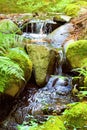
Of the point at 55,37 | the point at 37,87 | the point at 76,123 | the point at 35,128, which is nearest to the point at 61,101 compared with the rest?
the point at 37,87

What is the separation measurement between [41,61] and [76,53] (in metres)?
0.76

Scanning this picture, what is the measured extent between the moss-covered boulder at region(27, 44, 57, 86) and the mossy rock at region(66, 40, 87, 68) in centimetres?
35

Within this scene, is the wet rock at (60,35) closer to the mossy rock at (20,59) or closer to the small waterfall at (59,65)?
the small waterfall at (59,65)

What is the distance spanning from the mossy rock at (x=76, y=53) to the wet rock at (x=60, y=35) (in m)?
1.14

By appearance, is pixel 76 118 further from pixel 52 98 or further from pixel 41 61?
pixel 41 61

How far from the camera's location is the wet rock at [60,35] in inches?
283

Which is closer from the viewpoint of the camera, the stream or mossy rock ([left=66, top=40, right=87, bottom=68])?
the stream

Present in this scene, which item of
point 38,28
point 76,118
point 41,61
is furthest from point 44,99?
point 38,28

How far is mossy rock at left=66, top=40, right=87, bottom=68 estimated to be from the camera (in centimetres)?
570

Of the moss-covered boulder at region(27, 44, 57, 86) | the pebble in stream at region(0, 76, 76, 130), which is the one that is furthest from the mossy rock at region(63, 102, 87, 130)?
the moss-covered boulder at region(27, 44, 57, 86)

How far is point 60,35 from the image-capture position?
7625 millimetres

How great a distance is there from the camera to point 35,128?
2.59m

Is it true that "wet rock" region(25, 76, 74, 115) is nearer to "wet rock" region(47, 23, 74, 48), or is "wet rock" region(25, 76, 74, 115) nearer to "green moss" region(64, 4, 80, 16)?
"wet rock" region(47, 23, 74, 48)

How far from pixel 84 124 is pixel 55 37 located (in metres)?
4.82
